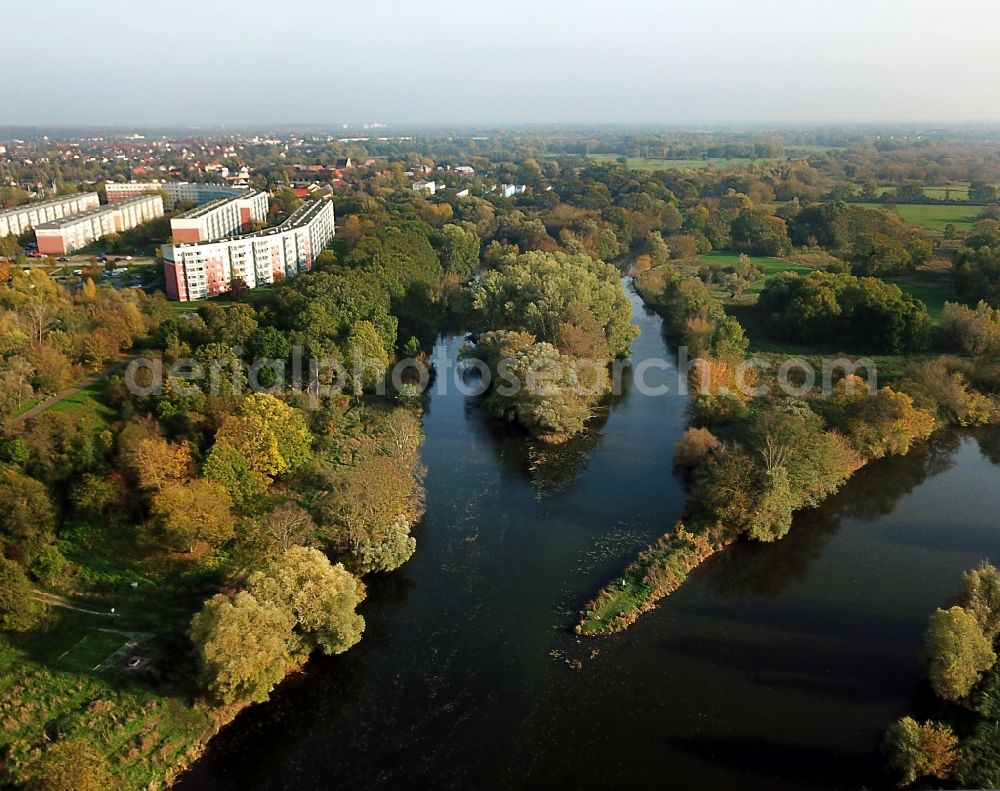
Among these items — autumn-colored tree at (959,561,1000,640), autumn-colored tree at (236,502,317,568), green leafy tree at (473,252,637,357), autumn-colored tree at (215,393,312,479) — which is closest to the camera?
autumn-colored tree at (959,561,1000,640)

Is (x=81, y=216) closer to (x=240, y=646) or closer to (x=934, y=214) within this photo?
(x=240, y=646)

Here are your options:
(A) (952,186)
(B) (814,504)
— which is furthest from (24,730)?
(A) (952,186)

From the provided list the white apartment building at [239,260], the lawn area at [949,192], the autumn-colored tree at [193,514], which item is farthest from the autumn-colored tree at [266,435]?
the lawn area at [949,192]

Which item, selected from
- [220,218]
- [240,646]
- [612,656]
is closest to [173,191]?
[220,218]

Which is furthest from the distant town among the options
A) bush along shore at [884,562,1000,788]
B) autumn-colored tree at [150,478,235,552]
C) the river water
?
bush along shore at [884,562,1000,788]

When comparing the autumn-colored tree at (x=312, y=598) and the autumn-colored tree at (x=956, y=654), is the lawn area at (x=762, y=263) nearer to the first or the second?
the autumn-colored tree at (x=956, y=654)

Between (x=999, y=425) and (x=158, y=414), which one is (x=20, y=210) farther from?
(x=999, y=425)

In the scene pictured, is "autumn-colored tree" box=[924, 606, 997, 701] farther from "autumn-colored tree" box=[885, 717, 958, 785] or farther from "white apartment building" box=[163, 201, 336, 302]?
"white apartment building" box=[163, 201, 336, 302]
